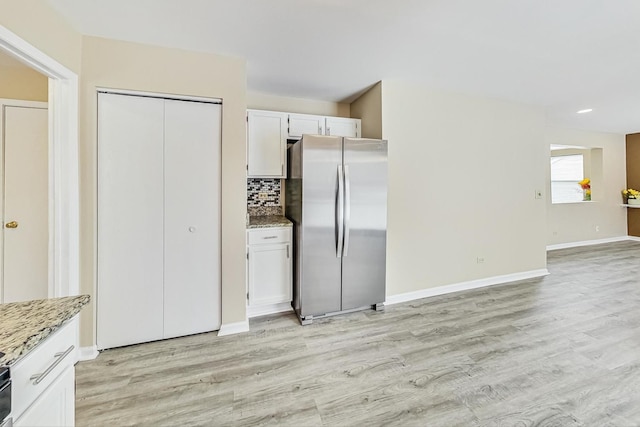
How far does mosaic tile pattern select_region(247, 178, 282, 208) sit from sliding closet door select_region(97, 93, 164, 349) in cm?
115

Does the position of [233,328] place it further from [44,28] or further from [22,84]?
[22,84]

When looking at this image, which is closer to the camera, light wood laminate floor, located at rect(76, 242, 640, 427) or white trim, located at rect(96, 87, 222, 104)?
light wood laminate floor, located at rect(76, 242, 640, 427)

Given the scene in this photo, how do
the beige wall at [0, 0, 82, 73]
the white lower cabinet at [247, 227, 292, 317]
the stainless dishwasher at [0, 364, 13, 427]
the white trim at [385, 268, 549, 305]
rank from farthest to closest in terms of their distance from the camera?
the white trim at [385, 268, 549, 305] < the white lower cabinet at [247, 227, 292, 317] < the beige wall at [0, 0, 82, 73] < the stainless dishwasher at [0, 364, 13, 427]

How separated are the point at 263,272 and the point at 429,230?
2.09m

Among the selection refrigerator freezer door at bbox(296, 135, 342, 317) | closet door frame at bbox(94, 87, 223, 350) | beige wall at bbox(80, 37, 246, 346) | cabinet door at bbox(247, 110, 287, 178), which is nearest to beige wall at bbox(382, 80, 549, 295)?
refrigerator freezer door at bbox(296, 135, 342, 317)

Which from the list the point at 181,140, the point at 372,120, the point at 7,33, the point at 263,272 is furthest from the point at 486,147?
the point at 7,33

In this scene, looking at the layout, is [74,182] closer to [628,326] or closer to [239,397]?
[239,397]

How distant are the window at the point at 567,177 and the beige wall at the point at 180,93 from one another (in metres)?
7.21

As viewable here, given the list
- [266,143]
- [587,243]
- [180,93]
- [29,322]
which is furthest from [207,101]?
[587,243]

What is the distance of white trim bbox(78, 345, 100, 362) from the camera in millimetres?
2070

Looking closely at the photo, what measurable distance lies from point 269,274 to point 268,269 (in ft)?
0.18

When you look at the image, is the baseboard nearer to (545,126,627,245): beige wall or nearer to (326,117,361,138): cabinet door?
(545,126,627,245): beige wall

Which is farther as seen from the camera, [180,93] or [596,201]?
[596,201]

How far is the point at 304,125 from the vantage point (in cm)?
314
